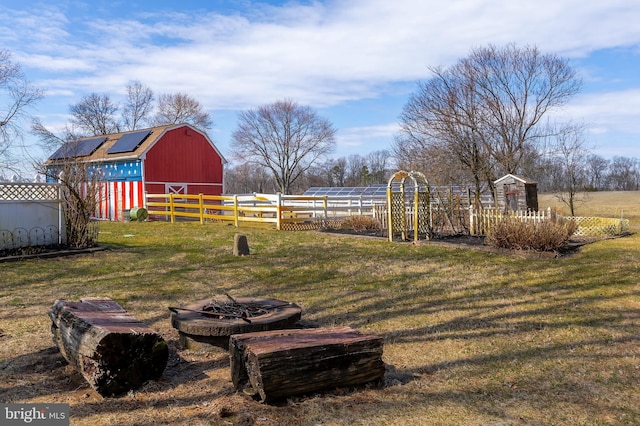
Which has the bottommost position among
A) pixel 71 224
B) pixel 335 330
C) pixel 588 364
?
pixel 588 364

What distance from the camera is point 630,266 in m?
9.22

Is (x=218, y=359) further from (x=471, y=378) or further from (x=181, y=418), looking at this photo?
(x=471, y=378)

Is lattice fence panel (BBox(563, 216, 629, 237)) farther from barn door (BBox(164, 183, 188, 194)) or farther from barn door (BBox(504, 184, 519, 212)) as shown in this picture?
barn door (BBox(164, 183, 188, 194))

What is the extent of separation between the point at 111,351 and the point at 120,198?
69.4 ft

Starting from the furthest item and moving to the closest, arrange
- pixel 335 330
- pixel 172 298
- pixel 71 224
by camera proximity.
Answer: pixel 71 224 < pixel 172 298 < pixel 335 330

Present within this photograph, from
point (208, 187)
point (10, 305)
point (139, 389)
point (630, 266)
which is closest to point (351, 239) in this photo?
point (630, 266)

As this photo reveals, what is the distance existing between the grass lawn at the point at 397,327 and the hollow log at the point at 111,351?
132 millimetres

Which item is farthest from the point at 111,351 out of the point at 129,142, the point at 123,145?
the point at 123,145

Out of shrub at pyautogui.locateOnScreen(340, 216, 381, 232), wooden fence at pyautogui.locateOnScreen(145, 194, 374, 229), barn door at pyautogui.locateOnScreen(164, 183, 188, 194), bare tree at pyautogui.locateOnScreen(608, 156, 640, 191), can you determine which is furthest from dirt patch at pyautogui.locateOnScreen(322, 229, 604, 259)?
bare tree at pyautogui.locateOnScreen(608, 156, 640, 191)

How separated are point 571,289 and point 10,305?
807 cm

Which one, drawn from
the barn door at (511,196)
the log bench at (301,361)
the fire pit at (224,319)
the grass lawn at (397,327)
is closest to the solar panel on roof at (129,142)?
the grass lawn at (397,327)

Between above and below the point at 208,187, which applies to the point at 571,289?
below

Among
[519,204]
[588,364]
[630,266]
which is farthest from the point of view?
[519,204]

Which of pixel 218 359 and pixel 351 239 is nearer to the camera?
pixel 218 359
